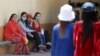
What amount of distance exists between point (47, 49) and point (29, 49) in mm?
750

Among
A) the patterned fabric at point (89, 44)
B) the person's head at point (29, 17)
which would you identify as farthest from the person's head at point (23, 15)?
the patterned fabric at point (89, 44)

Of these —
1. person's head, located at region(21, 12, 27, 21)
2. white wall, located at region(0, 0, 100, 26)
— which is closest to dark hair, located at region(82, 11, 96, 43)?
white wall, located at region(0, 0, 100, 26)

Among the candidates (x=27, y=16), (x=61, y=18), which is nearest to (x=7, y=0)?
(x=27, y=16)

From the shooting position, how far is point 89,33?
469cm

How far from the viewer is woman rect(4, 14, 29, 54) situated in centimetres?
1295

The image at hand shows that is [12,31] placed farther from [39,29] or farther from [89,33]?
[89,33]

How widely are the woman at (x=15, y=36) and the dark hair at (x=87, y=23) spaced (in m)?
8.29

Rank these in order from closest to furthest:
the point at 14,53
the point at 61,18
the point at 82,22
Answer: the point at 82,22, the point at 61,18, the point at 14,53

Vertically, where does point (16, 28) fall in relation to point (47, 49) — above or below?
above

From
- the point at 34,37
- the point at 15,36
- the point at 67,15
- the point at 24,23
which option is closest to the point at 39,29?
the point at 34,37

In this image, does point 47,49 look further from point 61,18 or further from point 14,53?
point 61,18

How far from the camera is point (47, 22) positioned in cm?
1659

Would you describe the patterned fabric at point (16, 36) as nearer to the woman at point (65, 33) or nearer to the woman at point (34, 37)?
the woman at point (34, 37)

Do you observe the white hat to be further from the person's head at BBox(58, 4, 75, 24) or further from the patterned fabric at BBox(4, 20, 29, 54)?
the patterned fabric at BBox(4, 20, 29, 54)
